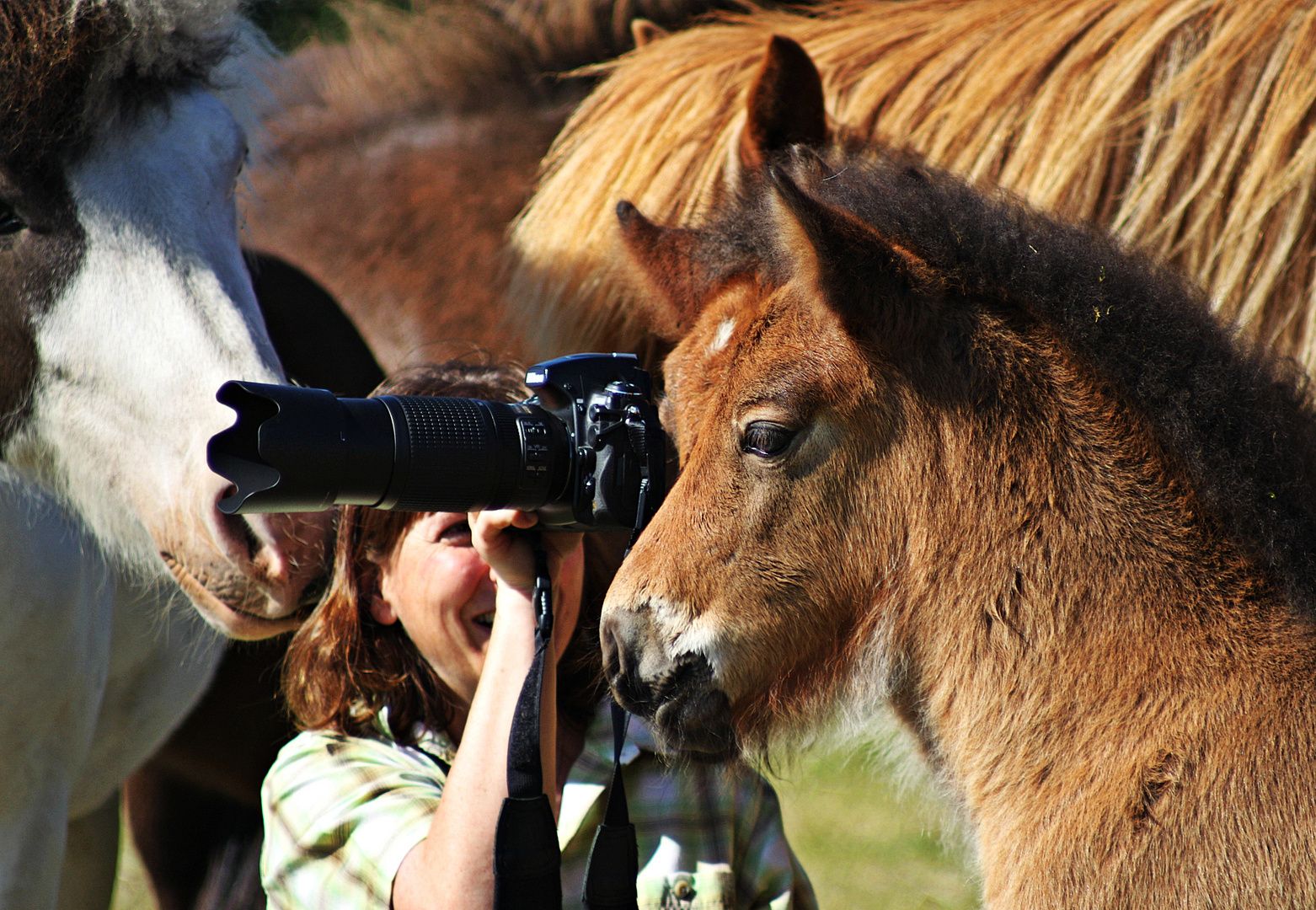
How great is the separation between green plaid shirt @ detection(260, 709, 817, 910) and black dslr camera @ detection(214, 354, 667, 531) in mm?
454

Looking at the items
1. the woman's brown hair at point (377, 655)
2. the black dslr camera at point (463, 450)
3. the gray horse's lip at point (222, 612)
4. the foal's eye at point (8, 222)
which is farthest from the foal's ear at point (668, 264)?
the foal's eye at point (8, 222)

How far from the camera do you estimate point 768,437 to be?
1318 millimetres

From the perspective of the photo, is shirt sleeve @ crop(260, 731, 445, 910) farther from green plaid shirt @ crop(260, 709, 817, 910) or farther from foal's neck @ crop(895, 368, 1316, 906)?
foal's neck @ crop(895, 368, 1316, 906)

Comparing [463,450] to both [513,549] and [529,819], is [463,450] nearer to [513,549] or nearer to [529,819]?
[513,549]

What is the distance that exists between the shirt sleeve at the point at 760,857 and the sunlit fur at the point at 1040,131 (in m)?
0.91

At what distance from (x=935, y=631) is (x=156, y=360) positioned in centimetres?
122

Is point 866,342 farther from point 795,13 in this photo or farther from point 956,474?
point 795,13

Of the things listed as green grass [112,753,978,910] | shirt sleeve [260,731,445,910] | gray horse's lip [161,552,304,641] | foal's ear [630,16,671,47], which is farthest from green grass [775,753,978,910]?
foal's ear [630,16,671,47]

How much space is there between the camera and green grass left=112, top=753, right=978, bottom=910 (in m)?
3.71

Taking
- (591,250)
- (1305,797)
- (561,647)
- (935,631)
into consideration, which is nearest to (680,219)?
(591,250)

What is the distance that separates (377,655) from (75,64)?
3.47 feet

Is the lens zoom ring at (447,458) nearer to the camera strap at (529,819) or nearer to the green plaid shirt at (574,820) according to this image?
the camera strap at (529,819)

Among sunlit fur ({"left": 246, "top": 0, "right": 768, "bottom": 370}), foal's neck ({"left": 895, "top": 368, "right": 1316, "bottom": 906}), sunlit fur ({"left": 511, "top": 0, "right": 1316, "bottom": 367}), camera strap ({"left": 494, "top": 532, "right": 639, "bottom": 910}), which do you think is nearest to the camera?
foal's neck ({"left": 895, "top": 368, "right": 1316, "bottom": 906})

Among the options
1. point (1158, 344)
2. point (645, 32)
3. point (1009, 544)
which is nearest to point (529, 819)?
point (1009, 544)
